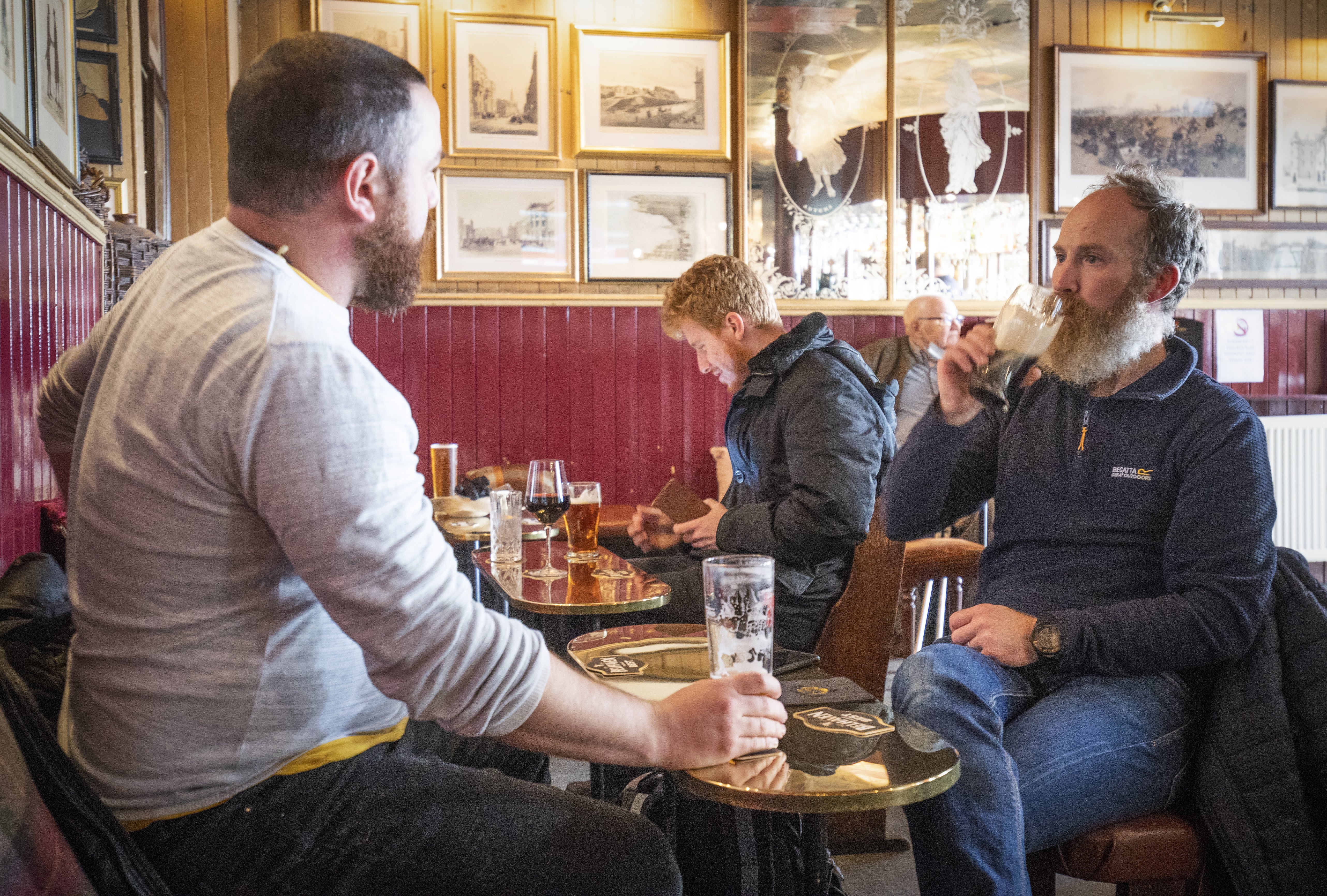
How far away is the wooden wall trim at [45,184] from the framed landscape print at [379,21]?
2.35 metres

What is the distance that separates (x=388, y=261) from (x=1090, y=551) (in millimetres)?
1267

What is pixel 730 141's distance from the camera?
4805 mm

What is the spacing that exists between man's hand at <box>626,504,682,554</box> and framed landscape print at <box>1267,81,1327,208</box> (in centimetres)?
430

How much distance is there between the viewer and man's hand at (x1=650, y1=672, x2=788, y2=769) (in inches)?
39.9

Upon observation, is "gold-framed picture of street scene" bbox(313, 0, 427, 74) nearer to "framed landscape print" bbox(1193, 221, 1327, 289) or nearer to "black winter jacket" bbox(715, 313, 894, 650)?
"black winter jacket" bbox(715, 313, 894, 650)

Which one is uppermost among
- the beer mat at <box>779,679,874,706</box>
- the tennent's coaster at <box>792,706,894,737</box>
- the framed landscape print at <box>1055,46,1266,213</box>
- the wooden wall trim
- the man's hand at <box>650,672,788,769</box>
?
the framed landscape print at <box>1055,46,1266,213</box>

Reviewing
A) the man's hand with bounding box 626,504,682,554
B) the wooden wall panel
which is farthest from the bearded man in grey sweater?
the wooden wall panel

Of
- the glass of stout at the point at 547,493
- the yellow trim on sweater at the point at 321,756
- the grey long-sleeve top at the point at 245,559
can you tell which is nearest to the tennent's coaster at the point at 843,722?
the grey long-sleeve top at the point at 245,559

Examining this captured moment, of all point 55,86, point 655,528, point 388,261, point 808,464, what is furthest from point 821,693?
point 55,86

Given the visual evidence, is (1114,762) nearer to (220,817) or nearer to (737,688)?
(737,688)

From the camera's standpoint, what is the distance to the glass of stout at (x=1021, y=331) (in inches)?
61.4

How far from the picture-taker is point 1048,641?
1.56 meters

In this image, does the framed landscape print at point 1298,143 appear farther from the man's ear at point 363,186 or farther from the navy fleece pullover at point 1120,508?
the man's ear at point 363,186

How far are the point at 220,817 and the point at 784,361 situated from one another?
1.68 m
